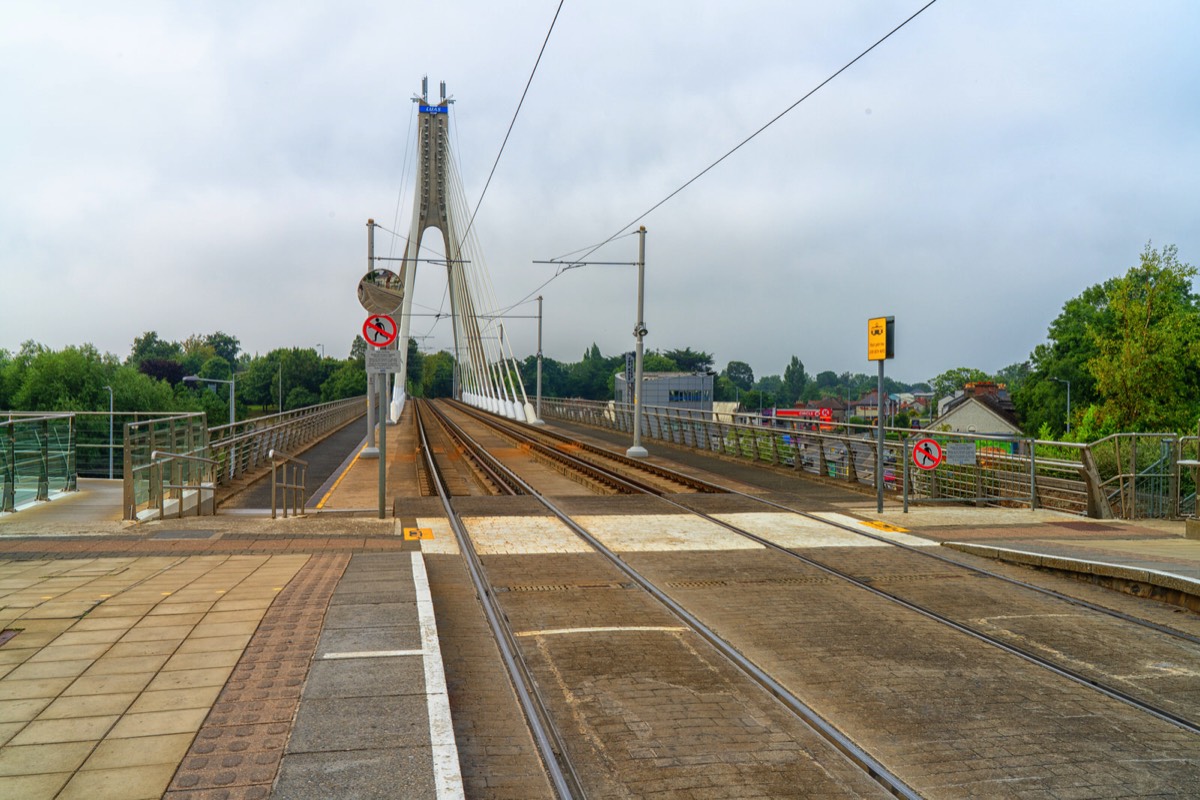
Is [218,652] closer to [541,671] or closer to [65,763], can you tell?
[65,763]

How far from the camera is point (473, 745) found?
475cm

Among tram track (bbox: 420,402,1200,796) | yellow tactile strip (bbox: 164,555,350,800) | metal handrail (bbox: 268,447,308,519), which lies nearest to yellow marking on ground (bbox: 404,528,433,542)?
tram track (bbox: 420,402,1200,796)

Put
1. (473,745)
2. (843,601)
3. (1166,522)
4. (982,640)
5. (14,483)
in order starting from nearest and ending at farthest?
(473,745) → (982,640) → (843,601) → (14,483) → (1166,522)

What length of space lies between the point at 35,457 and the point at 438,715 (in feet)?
33.4

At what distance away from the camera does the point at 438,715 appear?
463 centimetres

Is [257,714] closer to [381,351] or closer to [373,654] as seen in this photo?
[373,654]

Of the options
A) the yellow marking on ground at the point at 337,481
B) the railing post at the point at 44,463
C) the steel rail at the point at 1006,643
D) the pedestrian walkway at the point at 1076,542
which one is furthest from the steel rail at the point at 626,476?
the railing post at the point at 44,463

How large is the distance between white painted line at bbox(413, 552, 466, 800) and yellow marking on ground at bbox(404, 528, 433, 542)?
368 cm

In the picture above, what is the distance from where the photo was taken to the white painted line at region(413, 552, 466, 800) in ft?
12.8

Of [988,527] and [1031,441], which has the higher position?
[1031,441]

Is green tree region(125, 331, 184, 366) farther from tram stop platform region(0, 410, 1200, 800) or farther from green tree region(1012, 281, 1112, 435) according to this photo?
tram stop platform region(0, 410, 1200, 800)

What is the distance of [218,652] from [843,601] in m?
4.95

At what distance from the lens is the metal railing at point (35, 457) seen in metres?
11.5

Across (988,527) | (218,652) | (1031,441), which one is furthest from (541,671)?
(1031,441)
